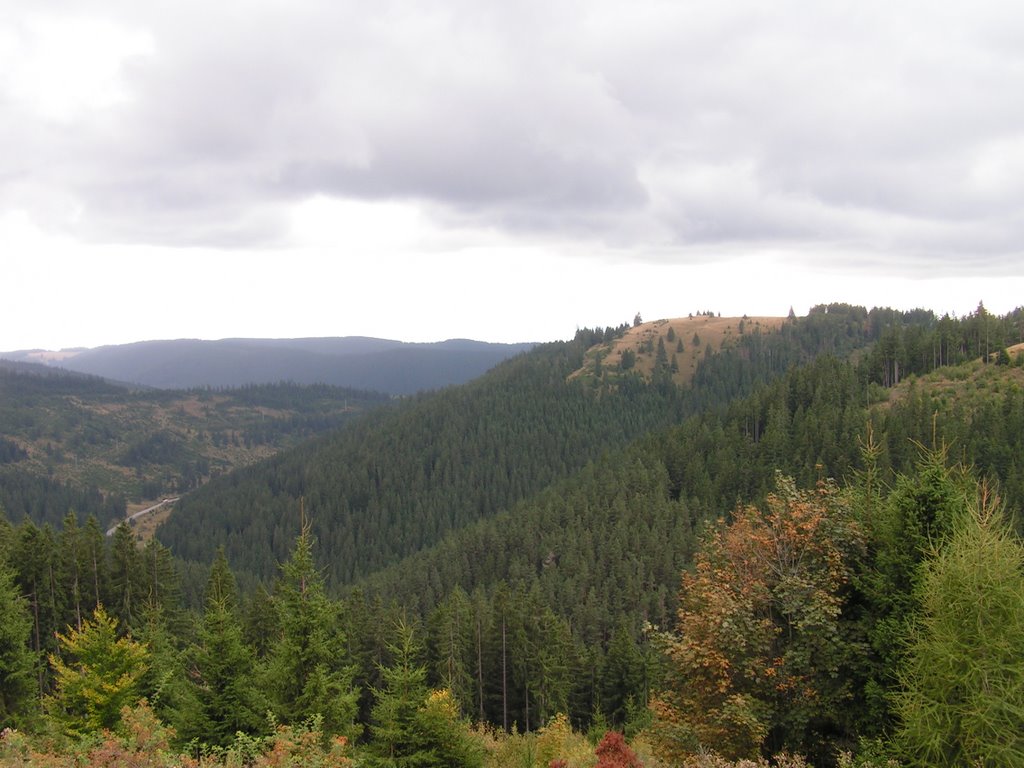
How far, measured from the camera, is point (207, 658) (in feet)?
89.0

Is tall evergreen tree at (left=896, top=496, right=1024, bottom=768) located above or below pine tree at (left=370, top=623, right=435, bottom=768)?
above

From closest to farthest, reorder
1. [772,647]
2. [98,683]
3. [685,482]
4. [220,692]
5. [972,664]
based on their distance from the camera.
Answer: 1. [972,664]
2. [772,647]
3. [220,692]
4. [98,683]
5. [685,482]

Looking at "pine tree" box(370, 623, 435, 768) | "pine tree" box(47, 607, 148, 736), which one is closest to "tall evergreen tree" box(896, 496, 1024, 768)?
"pine tree" box(370, 623, 435, 768)

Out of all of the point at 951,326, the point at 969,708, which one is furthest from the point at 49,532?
the point at 951,326

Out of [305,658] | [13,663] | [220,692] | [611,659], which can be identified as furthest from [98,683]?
[611,659]

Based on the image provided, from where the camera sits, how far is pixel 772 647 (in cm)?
2253

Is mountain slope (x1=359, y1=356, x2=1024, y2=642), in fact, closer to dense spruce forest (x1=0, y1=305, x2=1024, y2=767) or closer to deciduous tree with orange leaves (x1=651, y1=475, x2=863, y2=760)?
dense spruce forest (x1=0, y1=305, x2=1024, y2=767)

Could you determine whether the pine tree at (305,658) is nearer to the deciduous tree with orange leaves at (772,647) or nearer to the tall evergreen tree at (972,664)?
the deciduous tree with orange leaves at (772,647)

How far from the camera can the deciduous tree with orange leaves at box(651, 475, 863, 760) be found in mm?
20750

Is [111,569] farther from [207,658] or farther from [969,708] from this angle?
[969,708]

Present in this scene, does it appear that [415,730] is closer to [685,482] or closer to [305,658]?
[305,658]

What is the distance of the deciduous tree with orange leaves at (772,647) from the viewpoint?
20750 mm

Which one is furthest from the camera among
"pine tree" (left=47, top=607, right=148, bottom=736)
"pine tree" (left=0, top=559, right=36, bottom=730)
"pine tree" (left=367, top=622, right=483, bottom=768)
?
"pine tree" (left=0, top=559, right=36, bottom=730)

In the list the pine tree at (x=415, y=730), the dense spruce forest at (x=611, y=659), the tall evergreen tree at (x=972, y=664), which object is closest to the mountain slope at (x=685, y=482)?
the dense spruce forest at (x=611, y=659)
